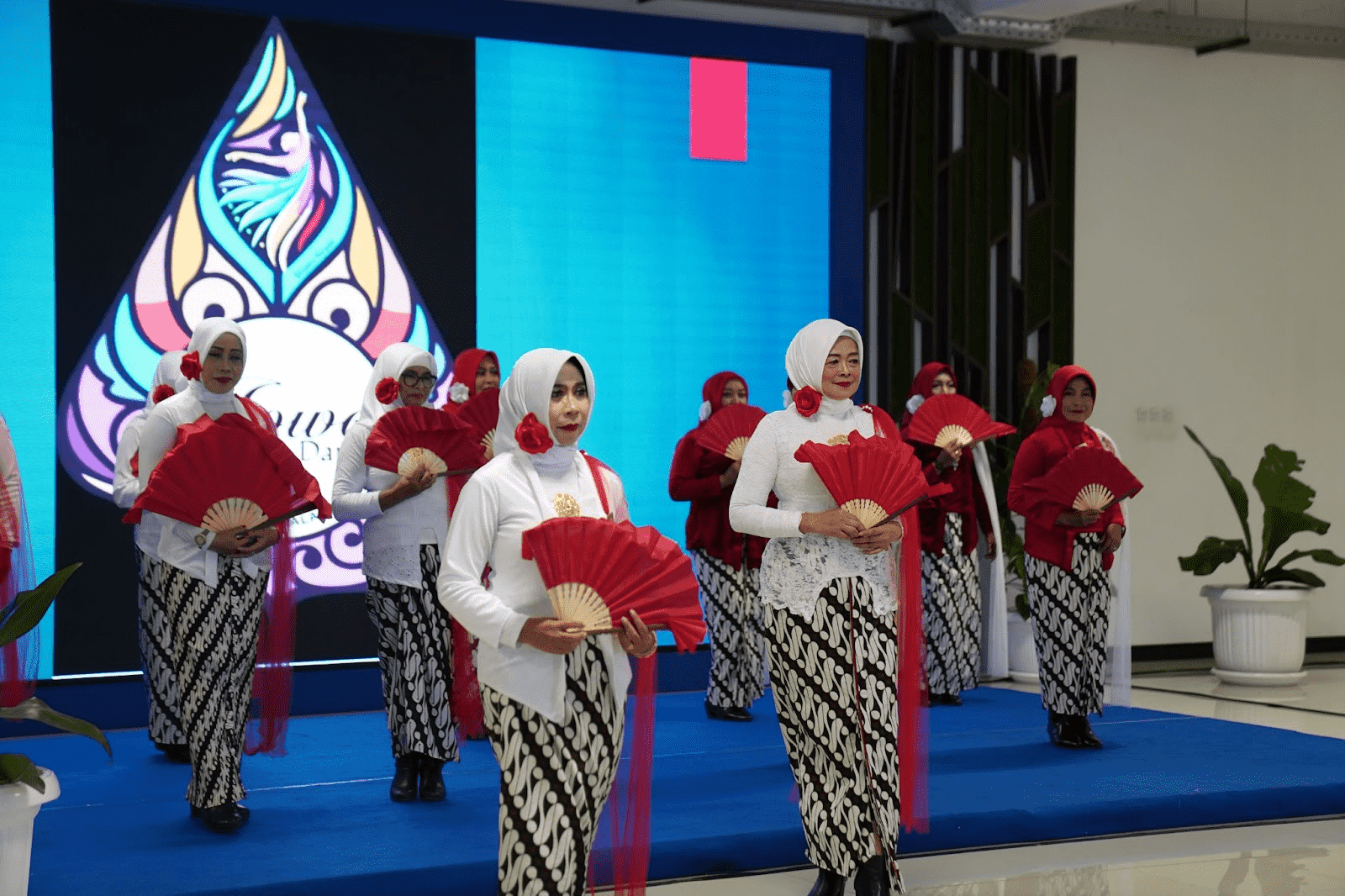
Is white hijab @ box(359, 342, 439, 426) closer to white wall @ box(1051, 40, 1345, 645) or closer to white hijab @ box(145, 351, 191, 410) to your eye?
white hijab @ box(145, 351, 191, 410)

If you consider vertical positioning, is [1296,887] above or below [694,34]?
below

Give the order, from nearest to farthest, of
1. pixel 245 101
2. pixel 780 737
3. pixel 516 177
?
pixel 780 737 → pixel 245 101 → pixel 516 177

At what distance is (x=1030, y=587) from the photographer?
6.05m

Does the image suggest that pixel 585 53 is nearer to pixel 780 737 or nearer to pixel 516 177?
pixel 516 177

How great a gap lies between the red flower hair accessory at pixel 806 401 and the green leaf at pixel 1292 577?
5.30 m

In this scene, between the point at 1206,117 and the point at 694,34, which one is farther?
the point at 1206,117

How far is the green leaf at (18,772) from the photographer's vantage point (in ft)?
10.1

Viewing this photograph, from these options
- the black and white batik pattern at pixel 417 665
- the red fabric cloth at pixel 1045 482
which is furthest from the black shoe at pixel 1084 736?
the black and white batik pattern at pixel 417 665

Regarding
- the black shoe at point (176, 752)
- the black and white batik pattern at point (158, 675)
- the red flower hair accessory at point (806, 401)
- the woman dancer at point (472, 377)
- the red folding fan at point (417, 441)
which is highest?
the woman dancer at point (472, 377)

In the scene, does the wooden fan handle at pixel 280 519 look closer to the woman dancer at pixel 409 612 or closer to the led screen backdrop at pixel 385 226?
the woman dancer at pixel 409 612

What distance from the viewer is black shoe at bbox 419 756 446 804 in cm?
485

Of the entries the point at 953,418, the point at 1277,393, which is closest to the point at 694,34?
the point at 953,418

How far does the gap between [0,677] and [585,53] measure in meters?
4.40

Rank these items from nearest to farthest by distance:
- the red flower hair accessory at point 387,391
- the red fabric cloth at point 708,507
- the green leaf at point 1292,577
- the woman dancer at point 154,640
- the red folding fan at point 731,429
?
the red flower hair accessory at point 387,391 → the woman dancer at point 154,640 → the red folding fan at point 731,429 → the red fabric cloth at point 708,507 → the green leaf at point 1292,577
